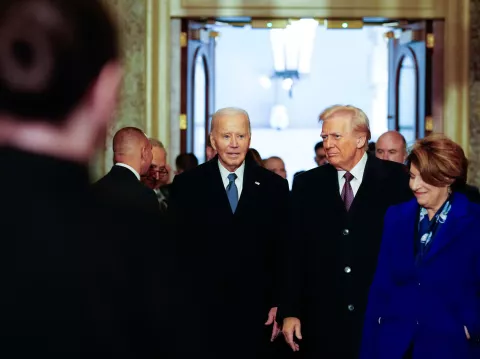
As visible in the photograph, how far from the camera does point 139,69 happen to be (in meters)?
9.60

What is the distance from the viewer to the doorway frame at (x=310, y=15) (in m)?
9.60

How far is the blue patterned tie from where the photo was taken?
532cm

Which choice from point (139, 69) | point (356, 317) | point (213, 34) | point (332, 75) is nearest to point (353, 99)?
point (332, 75)

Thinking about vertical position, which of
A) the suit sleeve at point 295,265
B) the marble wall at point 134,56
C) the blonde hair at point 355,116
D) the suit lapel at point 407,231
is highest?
the marble wall at point 134,56

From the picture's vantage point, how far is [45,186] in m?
0.98

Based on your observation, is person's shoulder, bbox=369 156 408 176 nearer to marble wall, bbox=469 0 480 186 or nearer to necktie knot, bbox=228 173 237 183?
necktie knot, bbox=228 173 237 183

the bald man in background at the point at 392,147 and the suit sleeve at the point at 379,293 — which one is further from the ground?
the bald man in background at the point at 392,147

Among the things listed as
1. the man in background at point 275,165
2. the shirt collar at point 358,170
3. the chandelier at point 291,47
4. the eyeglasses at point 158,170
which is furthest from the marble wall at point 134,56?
the chandelier at point 291,47

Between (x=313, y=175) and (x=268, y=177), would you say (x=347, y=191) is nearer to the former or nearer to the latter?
(x=313, y=175)

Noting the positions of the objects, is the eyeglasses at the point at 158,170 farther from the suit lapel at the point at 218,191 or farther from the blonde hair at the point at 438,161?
the blonde hair at the point at 438,161

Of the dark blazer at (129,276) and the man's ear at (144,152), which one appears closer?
the dark blazer at (129,276)

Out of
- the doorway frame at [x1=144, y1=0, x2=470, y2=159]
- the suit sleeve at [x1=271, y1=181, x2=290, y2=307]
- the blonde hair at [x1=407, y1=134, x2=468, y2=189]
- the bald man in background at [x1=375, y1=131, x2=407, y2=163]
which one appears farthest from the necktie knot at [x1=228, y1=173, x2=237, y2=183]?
the doorway frame at [x1=144, y1=0, x2=470, y2=159]

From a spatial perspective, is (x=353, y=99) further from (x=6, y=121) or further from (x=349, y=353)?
(x=6, y=121)

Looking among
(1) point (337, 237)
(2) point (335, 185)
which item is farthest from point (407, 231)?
(2) point (335, 185)
